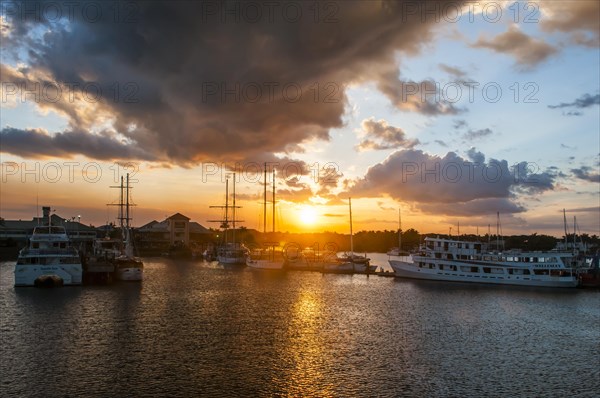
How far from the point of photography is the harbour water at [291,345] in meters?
30.7

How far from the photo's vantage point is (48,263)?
7912 centimetres

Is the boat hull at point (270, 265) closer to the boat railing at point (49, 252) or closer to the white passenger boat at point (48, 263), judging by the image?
the white passenger boat at point (48, 263)

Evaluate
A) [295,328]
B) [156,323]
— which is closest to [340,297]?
[295,328]

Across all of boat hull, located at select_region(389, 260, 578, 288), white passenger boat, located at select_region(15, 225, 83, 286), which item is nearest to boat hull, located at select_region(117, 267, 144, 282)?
white passenger boat, located at select_region(15, 225, 83, 286)

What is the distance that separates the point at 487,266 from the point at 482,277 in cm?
263

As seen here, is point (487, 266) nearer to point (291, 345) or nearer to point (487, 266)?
point (487, 266)

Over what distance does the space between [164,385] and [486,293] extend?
6878 cm

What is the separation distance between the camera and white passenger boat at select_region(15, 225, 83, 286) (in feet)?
254

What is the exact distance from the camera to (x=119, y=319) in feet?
169

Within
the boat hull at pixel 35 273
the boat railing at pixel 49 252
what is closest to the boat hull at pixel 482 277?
the boat railing at pixel 49 252

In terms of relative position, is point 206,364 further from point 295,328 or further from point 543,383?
point 543,383

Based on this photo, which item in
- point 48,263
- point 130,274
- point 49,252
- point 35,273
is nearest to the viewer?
point 35,273

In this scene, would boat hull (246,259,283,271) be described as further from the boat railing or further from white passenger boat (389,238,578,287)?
the boat railing

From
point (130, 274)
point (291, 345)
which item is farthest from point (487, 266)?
point (130, 274)
